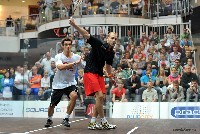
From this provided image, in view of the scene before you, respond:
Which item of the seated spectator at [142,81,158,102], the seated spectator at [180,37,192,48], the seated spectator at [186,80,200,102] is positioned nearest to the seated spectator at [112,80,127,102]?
the seated spectator at [142,81,158,102]

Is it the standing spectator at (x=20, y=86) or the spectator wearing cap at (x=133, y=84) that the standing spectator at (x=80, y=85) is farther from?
the standing spectator at (x=20, y=86)

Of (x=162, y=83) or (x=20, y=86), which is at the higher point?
(x=162, y=83)

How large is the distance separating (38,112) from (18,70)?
187cm

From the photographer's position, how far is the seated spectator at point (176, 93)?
1492 cm

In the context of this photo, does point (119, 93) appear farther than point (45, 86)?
No

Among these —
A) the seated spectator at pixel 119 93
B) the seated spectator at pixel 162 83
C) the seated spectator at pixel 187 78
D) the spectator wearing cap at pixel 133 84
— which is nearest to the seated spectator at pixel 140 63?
the spectator wearing cap at pixel 133 84

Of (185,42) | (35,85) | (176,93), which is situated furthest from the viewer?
(185,42)

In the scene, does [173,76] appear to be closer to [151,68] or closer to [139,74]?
[151,68]

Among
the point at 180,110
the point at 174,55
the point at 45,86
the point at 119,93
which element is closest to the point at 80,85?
the point at 119,93

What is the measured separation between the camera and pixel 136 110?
50.3 feet

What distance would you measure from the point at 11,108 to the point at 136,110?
4.72m

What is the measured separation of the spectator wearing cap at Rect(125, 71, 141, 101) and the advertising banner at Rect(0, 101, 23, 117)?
4.04m

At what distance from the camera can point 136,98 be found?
15.4 m

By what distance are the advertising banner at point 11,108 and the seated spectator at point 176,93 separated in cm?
550
